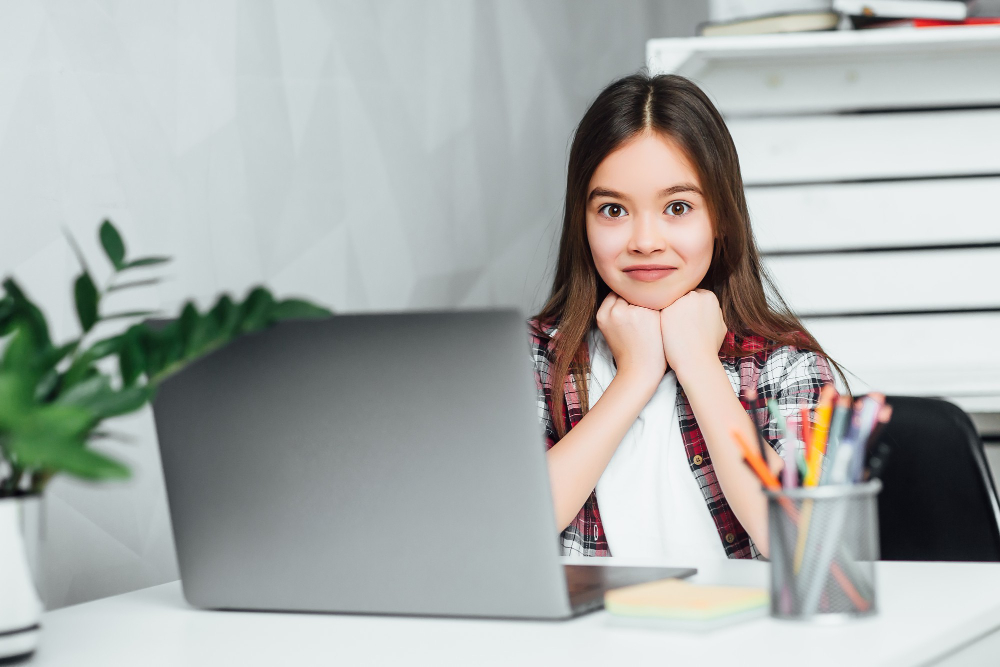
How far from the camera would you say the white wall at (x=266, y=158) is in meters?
1.16

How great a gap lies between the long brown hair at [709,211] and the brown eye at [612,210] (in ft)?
0.16

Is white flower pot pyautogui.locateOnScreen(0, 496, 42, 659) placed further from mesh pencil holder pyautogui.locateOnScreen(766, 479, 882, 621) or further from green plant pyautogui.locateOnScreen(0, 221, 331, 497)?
mesh pencil holder pyautogui.locateOnScreen(766, 479, 882, 621)

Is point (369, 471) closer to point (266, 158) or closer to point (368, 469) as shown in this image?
point (368, 469)

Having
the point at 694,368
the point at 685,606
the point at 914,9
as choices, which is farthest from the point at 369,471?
the point at 914,9

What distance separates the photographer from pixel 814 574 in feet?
2.46

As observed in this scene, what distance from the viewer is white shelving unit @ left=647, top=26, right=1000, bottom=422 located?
203cm

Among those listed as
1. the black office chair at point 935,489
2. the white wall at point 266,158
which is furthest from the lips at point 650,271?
the white wall at point 266,158

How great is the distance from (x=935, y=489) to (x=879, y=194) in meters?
0.95

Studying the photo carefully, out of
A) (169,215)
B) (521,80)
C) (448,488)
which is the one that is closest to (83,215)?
(169,215)

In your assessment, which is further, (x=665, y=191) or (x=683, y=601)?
(x=665, y=191)

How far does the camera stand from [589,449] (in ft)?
4.09

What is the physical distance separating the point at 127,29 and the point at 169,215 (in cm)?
22

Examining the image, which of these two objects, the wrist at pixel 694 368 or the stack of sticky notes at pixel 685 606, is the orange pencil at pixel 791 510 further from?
the wrist at pixel 694 368

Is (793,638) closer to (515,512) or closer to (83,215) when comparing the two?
(515,512)
